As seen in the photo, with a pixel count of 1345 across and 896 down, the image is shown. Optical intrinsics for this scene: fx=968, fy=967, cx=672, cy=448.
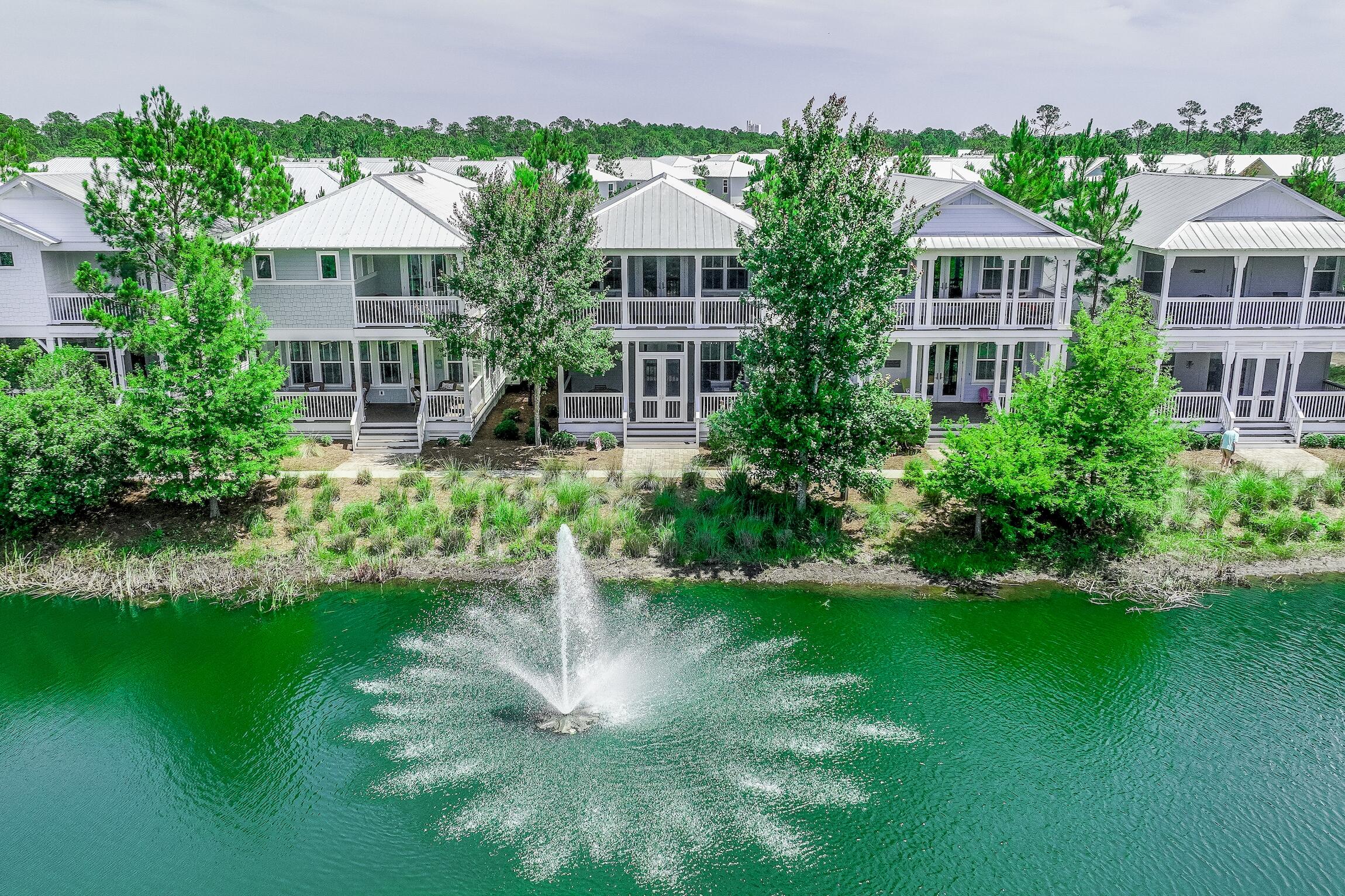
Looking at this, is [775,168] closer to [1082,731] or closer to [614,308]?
[614,308]

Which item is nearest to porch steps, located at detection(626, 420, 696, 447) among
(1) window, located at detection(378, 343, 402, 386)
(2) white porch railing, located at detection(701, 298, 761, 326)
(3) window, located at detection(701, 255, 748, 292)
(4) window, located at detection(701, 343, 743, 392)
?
(4) window, located at detection(701, 343, 743, 392)

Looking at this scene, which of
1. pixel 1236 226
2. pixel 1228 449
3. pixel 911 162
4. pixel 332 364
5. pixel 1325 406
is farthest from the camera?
pixel 911 162

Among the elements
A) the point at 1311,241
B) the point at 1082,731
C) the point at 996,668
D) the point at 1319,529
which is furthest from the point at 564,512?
the point at 1311,241

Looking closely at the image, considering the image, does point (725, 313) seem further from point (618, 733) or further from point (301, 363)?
point (618, 733)

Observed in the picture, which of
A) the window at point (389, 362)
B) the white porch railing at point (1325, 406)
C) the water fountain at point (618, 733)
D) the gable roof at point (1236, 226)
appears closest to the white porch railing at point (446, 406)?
the window at point (389, 362)

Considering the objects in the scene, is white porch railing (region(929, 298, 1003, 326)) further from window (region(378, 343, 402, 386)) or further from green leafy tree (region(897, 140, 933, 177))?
window (region(378, 343, 402, 386))

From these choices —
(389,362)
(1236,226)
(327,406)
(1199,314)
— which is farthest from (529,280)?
(1236,226)
